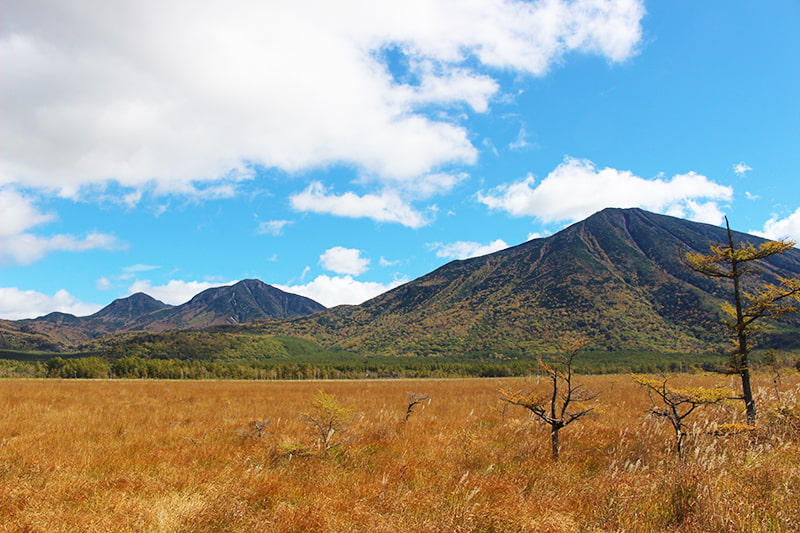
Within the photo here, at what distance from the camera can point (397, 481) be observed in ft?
20.6

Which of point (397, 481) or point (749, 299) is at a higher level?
point (749, 299)

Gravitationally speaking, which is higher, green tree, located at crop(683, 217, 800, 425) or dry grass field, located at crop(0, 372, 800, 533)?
green tree, located at crop(683, 217, 800, 425)

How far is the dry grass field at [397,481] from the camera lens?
445 centimetres

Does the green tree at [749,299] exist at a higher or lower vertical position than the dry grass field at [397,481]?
higher

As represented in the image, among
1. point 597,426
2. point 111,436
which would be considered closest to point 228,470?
point 111,436

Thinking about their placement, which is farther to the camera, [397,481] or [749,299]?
[749,299]

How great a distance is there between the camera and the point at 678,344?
6171 inches

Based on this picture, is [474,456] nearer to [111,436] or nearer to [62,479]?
[62,479]

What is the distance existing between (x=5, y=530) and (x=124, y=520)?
1123 mm

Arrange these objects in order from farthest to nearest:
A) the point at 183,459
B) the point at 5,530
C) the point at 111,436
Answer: the point at 111,436 → the point at 183,459 → the point at 5,530

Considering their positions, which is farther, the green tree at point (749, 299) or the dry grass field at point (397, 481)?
the green tree at point (749, 299)

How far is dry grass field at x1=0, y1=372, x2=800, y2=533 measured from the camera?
4453mm

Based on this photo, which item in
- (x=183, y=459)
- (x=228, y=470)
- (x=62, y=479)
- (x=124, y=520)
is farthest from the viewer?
(x=183, y=459)

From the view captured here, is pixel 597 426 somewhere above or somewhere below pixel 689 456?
below
